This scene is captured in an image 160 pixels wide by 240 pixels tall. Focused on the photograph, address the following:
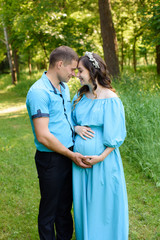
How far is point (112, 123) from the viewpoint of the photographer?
2.36m

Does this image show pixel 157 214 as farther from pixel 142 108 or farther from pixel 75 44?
pixel 75 44

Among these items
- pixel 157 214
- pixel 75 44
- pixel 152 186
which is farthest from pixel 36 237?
pixel 75 44

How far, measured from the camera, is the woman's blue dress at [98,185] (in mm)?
2465

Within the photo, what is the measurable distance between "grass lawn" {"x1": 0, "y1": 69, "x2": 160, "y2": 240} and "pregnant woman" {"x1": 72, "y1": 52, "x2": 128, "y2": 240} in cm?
81

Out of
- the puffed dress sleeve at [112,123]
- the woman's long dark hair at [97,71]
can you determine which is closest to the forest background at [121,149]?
the puffed dress sleeve at [112,123]

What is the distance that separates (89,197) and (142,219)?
A: 1366 mm

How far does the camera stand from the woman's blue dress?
246 centimetres

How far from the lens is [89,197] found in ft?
8.38

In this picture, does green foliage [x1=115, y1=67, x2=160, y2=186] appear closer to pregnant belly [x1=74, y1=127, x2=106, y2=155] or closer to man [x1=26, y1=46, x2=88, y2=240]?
pregnant belly [x1=74, y1=127, x2=106, y2=155]

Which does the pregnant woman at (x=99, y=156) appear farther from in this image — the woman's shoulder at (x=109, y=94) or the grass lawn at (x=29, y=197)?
the grass lawn at (x=29, y=197)

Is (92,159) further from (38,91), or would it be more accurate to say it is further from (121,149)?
(121,149)

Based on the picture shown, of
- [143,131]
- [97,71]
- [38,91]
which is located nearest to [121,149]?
[143,131]

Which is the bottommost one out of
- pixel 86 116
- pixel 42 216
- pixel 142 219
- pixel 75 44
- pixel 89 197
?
pixel 142 219

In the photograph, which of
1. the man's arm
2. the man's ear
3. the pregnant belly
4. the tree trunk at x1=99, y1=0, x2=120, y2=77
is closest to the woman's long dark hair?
the man's ear
